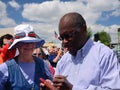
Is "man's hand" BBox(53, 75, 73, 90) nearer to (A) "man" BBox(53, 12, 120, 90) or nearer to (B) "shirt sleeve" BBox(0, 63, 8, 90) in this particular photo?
(A) "man" BBox(53, 12, 120, 90)

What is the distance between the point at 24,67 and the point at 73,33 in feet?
5.78

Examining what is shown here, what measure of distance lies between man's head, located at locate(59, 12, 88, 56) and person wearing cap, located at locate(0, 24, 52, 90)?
1518 millimetres

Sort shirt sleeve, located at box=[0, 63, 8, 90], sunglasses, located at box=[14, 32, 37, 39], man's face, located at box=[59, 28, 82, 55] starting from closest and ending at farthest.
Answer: man's face, located at box=[59, 28, 82, 55] → shirt sleeve, located at box=[0, 63, 8, 90] → sunglasses, located at box=[14, 32, 37, 39]

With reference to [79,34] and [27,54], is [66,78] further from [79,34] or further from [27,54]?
[27,54]

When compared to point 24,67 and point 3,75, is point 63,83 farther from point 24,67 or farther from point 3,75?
point 24,67

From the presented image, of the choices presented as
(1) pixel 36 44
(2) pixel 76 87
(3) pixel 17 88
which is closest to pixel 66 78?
(2) pixel 76 87

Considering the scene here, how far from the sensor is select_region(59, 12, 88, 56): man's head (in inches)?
134

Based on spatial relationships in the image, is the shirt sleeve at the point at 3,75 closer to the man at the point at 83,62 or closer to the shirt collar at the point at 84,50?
the man at the point at 83,62

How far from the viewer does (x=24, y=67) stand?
5.00 metres

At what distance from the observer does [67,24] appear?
343 cm

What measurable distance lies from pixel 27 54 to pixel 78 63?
64.7 inches

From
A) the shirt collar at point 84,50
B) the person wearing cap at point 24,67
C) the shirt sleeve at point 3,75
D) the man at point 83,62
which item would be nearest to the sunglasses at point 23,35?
the person wearing cap at point 24,67

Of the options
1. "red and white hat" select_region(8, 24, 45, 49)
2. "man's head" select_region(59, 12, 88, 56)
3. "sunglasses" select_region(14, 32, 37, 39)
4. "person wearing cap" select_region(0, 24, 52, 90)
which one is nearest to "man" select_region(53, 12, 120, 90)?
"man's head" select_region(59, 12, 88, 56)

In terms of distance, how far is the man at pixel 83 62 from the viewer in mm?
3174
